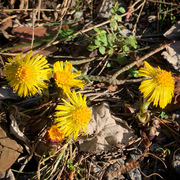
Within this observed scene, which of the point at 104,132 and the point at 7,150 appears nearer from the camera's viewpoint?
the point at 7,150

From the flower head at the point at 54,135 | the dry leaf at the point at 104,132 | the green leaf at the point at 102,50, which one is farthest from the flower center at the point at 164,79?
the flower head at the point at 54,135

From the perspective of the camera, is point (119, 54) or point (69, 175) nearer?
point (69, 175)

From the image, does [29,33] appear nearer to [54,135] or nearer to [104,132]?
[54,135]

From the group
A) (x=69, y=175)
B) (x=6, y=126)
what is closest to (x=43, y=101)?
(x=6, y=126)

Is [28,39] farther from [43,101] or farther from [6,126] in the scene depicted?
[6,126]

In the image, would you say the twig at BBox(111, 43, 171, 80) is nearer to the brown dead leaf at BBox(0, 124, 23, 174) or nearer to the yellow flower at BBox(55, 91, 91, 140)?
the yellow flower at BBox(55, 91, 91, 140)

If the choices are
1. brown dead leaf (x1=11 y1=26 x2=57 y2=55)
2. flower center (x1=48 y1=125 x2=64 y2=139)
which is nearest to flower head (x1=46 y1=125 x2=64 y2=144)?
flower center (x1=48 y1=125 x2=64 y2=139)

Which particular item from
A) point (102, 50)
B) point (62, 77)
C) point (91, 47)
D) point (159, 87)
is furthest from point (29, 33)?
point (159, 87)

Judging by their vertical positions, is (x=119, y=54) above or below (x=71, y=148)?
above
